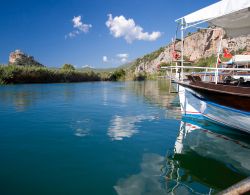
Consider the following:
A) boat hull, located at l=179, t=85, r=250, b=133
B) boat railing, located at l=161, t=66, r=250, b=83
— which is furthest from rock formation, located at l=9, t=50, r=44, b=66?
boat hull, located at l=179, t=85, r=250, b=133

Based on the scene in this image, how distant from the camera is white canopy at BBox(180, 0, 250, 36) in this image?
729 centimetres

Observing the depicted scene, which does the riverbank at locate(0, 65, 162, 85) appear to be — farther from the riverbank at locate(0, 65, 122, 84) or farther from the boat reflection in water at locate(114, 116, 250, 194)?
the boat reflection in water at locate(114, 116, 250, 194)

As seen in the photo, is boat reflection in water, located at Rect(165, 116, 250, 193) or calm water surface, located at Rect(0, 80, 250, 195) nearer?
calm water surface, located at Rect(0, 80, 250, 195)

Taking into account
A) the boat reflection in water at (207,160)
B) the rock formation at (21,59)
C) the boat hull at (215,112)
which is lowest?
the boat reflection in water at (207,160)

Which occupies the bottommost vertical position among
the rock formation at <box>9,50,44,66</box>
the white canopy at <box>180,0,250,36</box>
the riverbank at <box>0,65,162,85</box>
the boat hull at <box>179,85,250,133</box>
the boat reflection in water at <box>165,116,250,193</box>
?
the boat reflection in water at <box>165,116,250,193</box>

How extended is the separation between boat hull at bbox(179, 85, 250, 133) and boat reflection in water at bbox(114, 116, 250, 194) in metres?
0.56

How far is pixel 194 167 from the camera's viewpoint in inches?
229

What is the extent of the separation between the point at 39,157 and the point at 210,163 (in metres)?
4.04

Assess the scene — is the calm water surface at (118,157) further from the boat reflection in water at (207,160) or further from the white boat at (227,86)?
the white boat at (227,86)

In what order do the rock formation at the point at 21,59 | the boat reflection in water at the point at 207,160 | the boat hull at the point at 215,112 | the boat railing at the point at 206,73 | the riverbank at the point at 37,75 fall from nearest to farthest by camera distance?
1. the boat reflection in water at the point at 207,160
2. the boat hull at the point at 215,112
3. the boat railing at the point at 206,73
4. the riverbank at the point at 37,75
5. the rock formation at the point at 21,59

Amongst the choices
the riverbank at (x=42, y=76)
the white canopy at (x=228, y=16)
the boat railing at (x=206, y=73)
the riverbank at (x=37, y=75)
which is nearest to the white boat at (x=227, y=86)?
the white canopy at (x=228, y=16)

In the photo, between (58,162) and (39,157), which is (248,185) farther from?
(39,157)

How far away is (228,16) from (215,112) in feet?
10.7

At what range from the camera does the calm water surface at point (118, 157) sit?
478 centimetres
